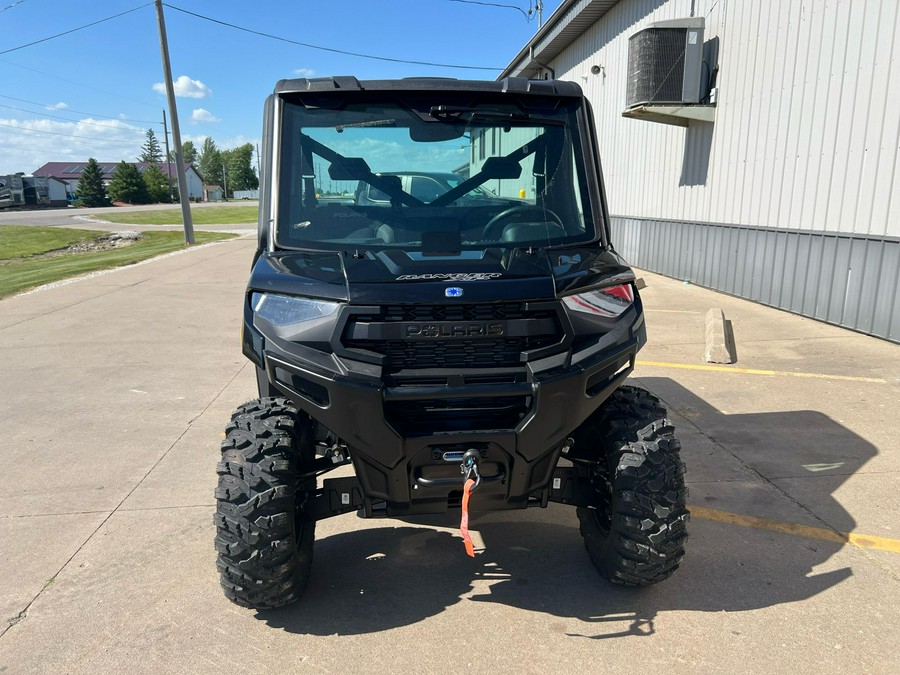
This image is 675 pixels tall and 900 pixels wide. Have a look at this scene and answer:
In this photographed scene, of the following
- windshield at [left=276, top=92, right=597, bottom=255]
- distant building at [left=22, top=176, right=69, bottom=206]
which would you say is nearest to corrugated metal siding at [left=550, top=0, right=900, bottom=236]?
windshield at [left=276, top=92, right=597, bottom=255]

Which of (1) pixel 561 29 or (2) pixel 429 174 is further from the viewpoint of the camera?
(1) pixel 561 29

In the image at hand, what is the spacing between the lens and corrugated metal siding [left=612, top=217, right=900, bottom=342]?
829 centimetres

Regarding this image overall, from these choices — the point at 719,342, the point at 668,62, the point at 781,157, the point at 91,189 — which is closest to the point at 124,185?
the point at 91,189

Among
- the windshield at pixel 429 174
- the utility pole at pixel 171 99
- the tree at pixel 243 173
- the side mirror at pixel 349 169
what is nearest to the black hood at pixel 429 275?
the windshield at pixel 429 174

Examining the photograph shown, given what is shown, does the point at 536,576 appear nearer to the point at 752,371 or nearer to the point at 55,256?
the point at 752,371

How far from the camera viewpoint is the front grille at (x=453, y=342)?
2.74 metres

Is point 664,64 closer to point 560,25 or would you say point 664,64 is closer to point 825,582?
point 560,25

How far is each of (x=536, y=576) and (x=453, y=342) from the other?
1.44 m

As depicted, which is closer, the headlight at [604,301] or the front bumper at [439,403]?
the front bumper at [439,403]

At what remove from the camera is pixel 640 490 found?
3023mm

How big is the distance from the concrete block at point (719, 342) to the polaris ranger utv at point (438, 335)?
4571 mm

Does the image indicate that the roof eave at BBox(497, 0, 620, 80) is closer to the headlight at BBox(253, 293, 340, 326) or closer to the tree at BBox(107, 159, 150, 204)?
the headlight at BBox(253, 293, 340, 326)

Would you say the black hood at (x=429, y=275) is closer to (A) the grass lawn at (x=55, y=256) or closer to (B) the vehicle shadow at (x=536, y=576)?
(B) the vehicle shadow at (x=536, y=576)

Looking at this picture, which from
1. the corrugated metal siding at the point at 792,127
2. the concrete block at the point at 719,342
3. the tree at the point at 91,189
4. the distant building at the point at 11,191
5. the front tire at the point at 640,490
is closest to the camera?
the front tire at the point at 640,490
